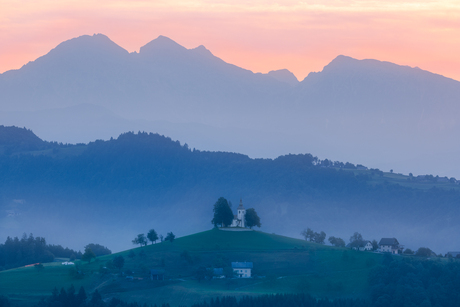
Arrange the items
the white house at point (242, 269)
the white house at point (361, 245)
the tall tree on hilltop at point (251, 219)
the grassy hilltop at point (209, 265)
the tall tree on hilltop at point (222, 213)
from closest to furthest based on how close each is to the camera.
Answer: the grassy hilltop at point (209, 265) < the white house at point (242, 269) < the white house at point (361, 245) < the tall tree on hilltop at point (222, 213) < the tall tree on hilltop at point (251, 219)

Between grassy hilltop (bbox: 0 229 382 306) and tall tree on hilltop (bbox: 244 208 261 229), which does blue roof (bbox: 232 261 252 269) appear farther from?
tall tree on hilltop (bbox: 244 208 261 229)

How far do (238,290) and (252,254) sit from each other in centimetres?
2165

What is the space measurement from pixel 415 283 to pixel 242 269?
34464mm

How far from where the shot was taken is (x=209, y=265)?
165375mm

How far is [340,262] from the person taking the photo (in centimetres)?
16750

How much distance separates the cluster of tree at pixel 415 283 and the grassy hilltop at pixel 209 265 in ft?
11.8

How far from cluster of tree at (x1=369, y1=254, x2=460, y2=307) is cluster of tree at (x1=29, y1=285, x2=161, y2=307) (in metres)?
41.2

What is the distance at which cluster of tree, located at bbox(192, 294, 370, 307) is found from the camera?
141000mm

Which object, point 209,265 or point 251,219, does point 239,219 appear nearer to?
point 251,219

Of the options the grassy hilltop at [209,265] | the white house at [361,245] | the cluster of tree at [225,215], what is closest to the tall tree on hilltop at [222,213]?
the cluster of tree at [225,215]

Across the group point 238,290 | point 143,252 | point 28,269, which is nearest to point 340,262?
point 238,290

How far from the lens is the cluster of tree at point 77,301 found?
141m

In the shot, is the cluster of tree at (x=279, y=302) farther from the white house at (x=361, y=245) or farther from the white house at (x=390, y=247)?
the white house at (x=361, y=245)

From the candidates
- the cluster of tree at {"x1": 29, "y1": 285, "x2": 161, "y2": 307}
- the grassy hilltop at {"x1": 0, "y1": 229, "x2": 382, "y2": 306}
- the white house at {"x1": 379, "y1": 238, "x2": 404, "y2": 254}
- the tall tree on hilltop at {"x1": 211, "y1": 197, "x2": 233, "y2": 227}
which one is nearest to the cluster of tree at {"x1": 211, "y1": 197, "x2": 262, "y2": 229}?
the tall tree on hilltop at {"x1": 211, "y1": 197, "x2": 233, "y2": 227}
